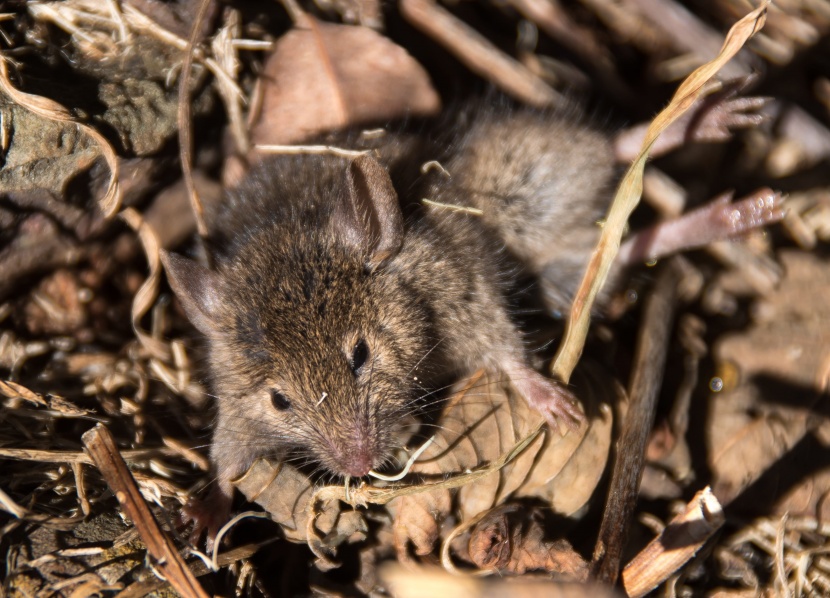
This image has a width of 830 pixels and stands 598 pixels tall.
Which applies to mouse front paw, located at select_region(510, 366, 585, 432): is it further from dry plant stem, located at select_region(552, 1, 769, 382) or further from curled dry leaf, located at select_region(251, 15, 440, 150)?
curled dry leaf, located at select_region(251, 15, 440, 150)

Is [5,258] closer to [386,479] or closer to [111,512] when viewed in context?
[111,512]

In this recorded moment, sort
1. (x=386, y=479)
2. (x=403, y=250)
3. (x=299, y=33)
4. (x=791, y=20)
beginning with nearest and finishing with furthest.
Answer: (x=386, y=479) < (x=403, y=250) < (x=299, y=33) < (x=791, y=20)

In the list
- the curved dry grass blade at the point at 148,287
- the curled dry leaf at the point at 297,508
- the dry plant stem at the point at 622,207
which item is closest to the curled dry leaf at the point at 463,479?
the curled dry leaf at the point at 297,508

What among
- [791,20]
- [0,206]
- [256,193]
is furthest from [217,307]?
[791,20]

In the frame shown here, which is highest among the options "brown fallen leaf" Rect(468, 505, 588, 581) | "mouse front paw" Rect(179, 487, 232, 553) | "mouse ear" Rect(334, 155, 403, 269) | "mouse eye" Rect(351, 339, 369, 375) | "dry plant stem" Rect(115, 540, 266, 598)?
"mouse ear" Rect(334, 155, 403, 269)

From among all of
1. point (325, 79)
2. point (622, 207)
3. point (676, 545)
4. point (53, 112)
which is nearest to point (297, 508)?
point (676, 545)

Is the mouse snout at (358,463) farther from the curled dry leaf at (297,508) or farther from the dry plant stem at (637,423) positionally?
the dry plant stem at (637,423)

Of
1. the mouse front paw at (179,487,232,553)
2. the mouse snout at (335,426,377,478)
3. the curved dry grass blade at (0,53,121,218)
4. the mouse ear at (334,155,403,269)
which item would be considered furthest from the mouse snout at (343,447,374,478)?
the curved dry grass blade at (0,53,121,218)
